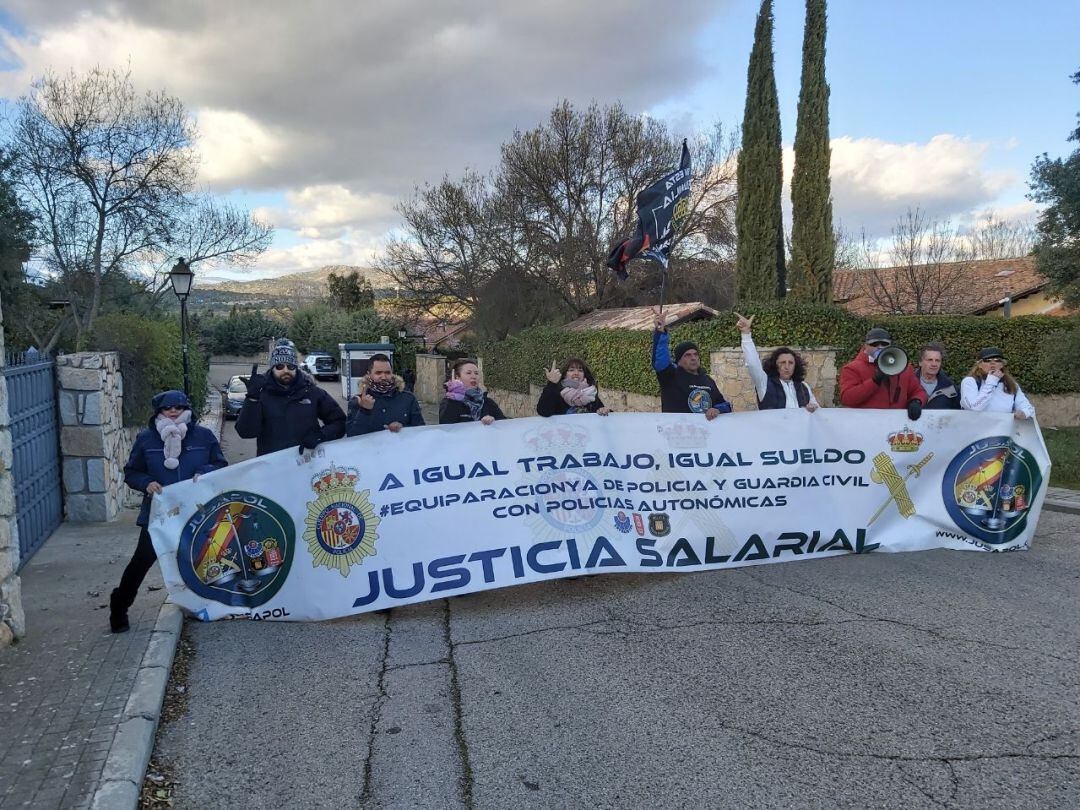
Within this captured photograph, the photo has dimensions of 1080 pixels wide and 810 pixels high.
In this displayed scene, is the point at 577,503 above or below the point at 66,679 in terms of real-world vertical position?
above

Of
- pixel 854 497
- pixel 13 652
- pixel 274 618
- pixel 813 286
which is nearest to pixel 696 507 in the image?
pixel 854 497

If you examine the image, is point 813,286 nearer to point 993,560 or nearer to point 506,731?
point 993,560

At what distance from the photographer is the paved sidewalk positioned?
131 inches

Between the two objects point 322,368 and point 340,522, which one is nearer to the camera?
point 340,522

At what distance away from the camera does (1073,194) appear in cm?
1381

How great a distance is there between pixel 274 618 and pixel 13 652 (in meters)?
1.49

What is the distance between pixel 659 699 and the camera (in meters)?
3.96

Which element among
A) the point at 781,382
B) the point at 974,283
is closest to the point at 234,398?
the point at 781,382

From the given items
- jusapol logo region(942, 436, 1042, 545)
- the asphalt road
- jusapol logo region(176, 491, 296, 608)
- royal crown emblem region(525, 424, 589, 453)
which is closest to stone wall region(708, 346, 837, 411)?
Answer: jusapol logo region(942, 436, 1042, 545)

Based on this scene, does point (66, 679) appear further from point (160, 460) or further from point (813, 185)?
point (813, 185)

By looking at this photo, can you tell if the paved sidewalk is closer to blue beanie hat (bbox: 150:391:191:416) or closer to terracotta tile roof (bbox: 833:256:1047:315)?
blue beanie hat (bbox: 150:391:191:416)

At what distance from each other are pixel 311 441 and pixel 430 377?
1303 inches

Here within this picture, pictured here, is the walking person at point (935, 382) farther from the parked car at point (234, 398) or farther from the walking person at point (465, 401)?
the parked car at point (234, 398)

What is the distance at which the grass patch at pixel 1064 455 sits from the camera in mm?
10312
